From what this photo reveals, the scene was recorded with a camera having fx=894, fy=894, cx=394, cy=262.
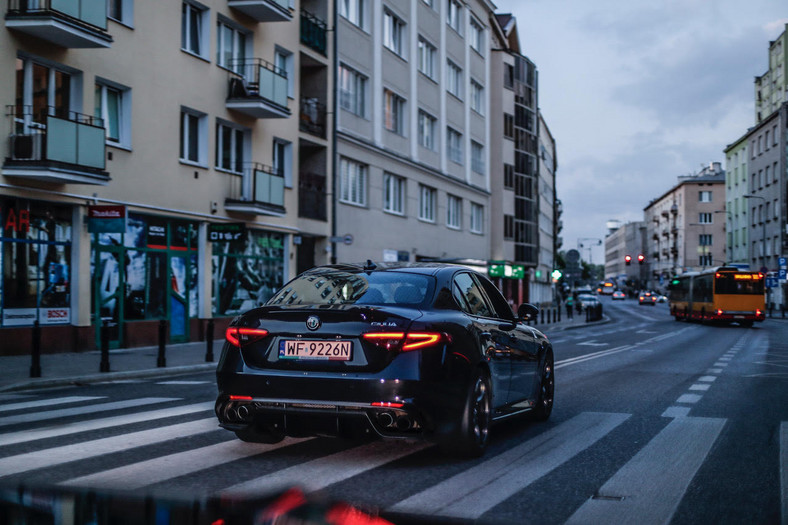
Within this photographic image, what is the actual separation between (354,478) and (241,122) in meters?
21.5

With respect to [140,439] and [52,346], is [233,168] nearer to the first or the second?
[52,346]

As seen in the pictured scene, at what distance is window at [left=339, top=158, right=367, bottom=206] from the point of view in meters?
32.8

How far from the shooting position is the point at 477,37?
50.5 meters

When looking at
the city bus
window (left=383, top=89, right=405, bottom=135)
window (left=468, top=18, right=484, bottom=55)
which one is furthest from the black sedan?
window (left=468, top=18, right=484, bottom=55)

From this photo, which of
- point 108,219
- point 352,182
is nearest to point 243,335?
point 108,219

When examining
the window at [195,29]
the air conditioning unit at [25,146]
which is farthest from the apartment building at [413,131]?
the air conditioning unit at [25,146]

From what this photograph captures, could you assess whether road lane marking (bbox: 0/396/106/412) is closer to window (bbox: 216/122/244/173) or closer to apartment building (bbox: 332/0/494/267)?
window (bbox: 216/122/244/173)

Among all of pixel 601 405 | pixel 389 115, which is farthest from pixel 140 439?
pixel 389 115

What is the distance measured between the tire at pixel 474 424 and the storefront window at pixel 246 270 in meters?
18.3

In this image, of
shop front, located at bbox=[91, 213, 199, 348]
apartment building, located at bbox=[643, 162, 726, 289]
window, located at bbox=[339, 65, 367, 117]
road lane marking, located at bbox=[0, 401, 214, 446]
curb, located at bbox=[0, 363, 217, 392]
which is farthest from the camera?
apartment building, located at bbox=[643, 162, 726, 289]

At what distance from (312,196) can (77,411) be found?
21656mm

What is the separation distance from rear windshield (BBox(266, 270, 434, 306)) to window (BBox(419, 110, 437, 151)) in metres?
33.8

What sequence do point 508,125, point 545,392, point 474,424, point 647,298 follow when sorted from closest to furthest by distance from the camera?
point 474,424
point 545,392
point 508,125
point 647,298

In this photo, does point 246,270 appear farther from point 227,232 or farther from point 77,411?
point 77,411
